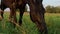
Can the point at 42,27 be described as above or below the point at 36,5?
below

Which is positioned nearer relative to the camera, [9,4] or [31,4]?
[31,4]

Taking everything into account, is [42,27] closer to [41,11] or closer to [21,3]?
[41,11]

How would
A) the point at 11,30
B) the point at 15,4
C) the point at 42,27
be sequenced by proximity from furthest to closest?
the point at 15,4 < the point at 11,30 < the point at 42,27

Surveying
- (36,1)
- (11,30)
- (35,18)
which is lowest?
(11,30)

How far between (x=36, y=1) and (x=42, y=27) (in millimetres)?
429

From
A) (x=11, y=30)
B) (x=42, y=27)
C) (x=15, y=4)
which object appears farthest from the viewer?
(x=15, y=4)

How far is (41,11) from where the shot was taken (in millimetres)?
3674

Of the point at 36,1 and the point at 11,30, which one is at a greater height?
the point at 36,1

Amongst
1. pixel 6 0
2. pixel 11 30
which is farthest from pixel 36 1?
pixel 6 0

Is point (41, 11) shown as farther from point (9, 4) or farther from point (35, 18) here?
point (9, 4)

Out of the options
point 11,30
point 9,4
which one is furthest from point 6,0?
point 11,30

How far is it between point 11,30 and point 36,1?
81 centimetres

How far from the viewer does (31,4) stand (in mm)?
3674

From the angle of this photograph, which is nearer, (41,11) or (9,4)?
(41,11)
